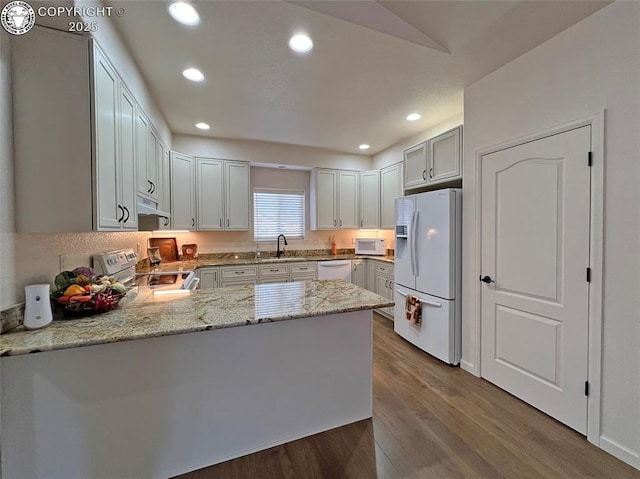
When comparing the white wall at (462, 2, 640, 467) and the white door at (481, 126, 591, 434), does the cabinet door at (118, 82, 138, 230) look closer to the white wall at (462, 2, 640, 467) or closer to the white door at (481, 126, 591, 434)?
the white door at (481, 126, 591, 434)

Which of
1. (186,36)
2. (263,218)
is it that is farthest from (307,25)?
(263,218)

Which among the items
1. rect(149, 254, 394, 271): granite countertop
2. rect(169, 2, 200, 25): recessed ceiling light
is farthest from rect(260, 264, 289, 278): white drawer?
rect(169, 2, 200, 25): recessed ceiling light

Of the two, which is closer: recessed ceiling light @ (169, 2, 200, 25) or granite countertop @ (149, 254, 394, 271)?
recessed ceiling light @ (169, 2, 200, 25)

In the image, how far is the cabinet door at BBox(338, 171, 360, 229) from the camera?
4898mm

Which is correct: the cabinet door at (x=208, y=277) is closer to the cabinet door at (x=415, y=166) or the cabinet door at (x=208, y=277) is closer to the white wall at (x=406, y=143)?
the cabinet door at (x=415, y=166)

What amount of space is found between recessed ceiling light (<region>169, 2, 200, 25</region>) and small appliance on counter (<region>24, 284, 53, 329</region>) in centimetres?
177

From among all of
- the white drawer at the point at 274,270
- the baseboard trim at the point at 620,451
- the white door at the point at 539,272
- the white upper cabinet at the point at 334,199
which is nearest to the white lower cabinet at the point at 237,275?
the white drawer at the point at 274,270

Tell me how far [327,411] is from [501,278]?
1.81 meters

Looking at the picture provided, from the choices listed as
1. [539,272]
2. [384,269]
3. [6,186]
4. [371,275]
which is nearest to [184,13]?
[6,186]

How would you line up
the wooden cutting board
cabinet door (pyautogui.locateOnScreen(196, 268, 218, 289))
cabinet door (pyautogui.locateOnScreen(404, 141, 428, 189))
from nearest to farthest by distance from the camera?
cabinet door (pyautogui.locateOnScreen(404, 141, 428, 189))
cabinet door (pyautogui.locateOnScreen(196, 268, 218, 289))
the wooden cutting board

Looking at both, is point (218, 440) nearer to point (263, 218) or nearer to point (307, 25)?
point (307, 25)

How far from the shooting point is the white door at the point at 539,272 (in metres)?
1.82

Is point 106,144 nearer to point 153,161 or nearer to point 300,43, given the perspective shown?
point 153,161

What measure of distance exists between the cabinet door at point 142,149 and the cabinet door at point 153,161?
3.6 inches
